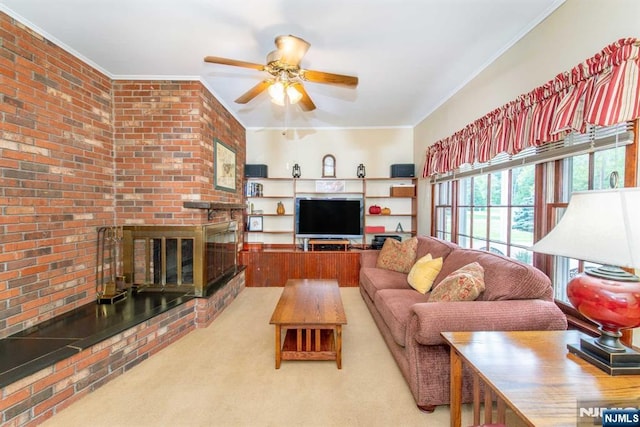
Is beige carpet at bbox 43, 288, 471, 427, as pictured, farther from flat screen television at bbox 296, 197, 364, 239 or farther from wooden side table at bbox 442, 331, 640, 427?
flat screen television at bbox 296, 197, 364, 239

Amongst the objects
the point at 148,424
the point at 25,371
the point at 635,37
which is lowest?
the point at 148,424

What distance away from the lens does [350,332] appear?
9.32 feet

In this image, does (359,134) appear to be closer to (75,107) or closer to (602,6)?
(602,6)

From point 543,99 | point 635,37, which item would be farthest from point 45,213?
point 635,37

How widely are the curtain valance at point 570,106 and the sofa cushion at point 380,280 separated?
1.50m

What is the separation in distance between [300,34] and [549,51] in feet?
6.08

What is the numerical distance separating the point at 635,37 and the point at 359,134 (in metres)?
3.61

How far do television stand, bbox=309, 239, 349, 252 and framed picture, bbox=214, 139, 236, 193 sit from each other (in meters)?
1.53

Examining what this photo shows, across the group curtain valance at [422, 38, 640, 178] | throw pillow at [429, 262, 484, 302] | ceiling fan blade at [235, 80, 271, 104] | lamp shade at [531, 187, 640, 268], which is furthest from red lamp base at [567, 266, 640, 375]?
ceiling fan blade at [235, 80, 271, 104]

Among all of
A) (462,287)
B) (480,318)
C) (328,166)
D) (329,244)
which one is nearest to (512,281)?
(462,287)

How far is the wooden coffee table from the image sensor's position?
2182 mm

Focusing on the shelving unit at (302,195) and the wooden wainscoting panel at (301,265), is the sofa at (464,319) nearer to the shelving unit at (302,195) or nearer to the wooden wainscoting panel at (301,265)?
the wooden wainscoting panel at (301,265)

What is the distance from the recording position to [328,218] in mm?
4668

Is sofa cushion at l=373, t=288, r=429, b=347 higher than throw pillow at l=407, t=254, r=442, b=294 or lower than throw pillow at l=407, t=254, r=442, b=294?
lower
